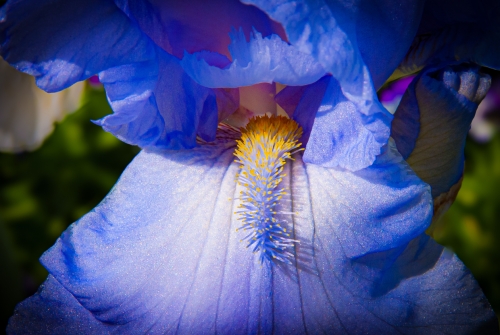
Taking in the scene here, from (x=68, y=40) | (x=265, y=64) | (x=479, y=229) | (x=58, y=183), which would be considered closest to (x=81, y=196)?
(x=58, y=183)

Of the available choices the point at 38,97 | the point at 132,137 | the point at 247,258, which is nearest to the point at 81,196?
the point at 38,97

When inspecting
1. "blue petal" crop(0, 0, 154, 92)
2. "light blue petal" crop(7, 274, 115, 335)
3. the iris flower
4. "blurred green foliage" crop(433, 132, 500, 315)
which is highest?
"blue petal" crop(0, 0, 154, 92)

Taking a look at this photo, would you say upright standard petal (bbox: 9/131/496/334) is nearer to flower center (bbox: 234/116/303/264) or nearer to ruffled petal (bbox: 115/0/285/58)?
flower center (bbox: 234/116/303/264)

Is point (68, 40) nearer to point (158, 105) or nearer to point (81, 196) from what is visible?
point (158, 105)

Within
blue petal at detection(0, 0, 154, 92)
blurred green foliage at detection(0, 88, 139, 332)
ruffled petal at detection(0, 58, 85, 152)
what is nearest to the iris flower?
blue petal at detection(0, 0, 154, 92)

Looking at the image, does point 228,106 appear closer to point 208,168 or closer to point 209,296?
point 208,168

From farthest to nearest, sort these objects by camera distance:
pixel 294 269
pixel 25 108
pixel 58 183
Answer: pixel 58 183 < pixel 25 108 < pixel 294 269
